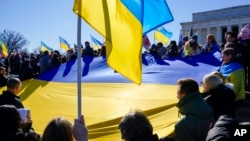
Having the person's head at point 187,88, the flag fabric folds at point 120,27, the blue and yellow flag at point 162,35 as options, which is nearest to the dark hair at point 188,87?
the person's head at point 187,88

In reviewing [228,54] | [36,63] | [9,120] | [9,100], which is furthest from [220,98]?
[36,63]

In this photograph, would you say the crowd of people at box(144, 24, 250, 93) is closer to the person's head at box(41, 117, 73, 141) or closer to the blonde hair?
the blonde hair

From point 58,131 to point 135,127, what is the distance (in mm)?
565

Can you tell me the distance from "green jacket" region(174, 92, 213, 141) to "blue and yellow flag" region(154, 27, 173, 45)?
1476 cm

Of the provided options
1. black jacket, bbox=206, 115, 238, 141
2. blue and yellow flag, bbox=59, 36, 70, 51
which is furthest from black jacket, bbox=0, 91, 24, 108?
blue and yellow flag, bbox=59, 36, 70, 51

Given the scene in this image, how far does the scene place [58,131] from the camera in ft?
9.18

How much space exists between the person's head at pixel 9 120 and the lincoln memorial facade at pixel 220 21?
187 feet

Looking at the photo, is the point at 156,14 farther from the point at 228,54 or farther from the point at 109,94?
the point at 109,94

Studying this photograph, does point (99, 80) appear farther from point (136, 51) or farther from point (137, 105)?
point (136, 51)

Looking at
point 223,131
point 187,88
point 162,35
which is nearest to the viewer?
point 223,131

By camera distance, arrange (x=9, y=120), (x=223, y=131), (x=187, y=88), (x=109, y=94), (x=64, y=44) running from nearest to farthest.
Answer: (x=223, y=131), (x=9, y=120), (x=187, y=88), (x=109, y=94), (x=64, y=44)

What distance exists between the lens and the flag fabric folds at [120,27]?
404 centimetres

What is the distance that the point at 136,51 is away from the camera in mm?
4332

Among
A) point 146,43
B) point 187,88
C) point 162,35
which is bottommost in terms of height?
point 187,88
